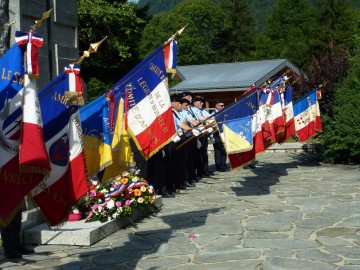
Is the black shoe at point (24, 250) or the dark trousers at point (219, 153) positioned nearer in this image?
the black shoe at point (24, 250)

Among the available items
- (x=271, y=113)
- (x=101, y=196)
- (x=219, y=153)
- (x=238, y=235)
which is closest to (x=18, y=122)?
(x=101, y=196)

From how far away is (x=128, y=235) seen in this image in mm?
8031

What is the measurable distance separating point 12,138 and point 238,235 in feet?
12.4

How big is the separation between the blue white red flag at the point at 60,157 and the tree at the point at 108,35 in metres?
27.2

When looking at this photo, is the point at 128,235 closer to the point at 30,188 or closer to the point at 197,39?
the point at 30,188

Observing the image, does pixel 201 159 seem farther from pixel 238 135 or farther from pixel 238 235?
pixel 238 235

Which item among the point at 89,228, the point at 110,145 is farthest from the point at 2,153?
the point at 89,228

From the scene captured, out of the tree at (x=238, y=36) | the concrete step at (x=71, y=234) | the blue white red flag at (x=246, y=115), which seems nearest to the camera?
the concrete step at (x=71, y=234)

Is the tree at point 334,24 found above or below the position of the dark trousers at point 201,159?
above

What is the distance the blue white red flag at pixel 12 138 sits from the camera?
195 inches

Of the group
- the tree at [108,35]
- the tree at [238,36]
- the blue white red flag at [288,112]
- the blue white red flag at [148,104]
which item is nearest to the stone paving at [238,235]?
the blue white red flag at [148,104]

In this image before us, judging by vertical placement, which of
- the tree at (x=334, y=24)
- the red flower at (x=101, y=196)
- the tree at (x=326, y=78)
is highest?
the tree at (x=334, y=24)

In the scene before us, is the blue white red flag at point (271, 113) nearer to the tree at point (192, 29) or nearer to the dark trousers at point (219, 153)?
the dark trousers at point (219, 153)

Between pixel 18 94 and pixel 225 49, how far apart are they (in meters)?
61.6
